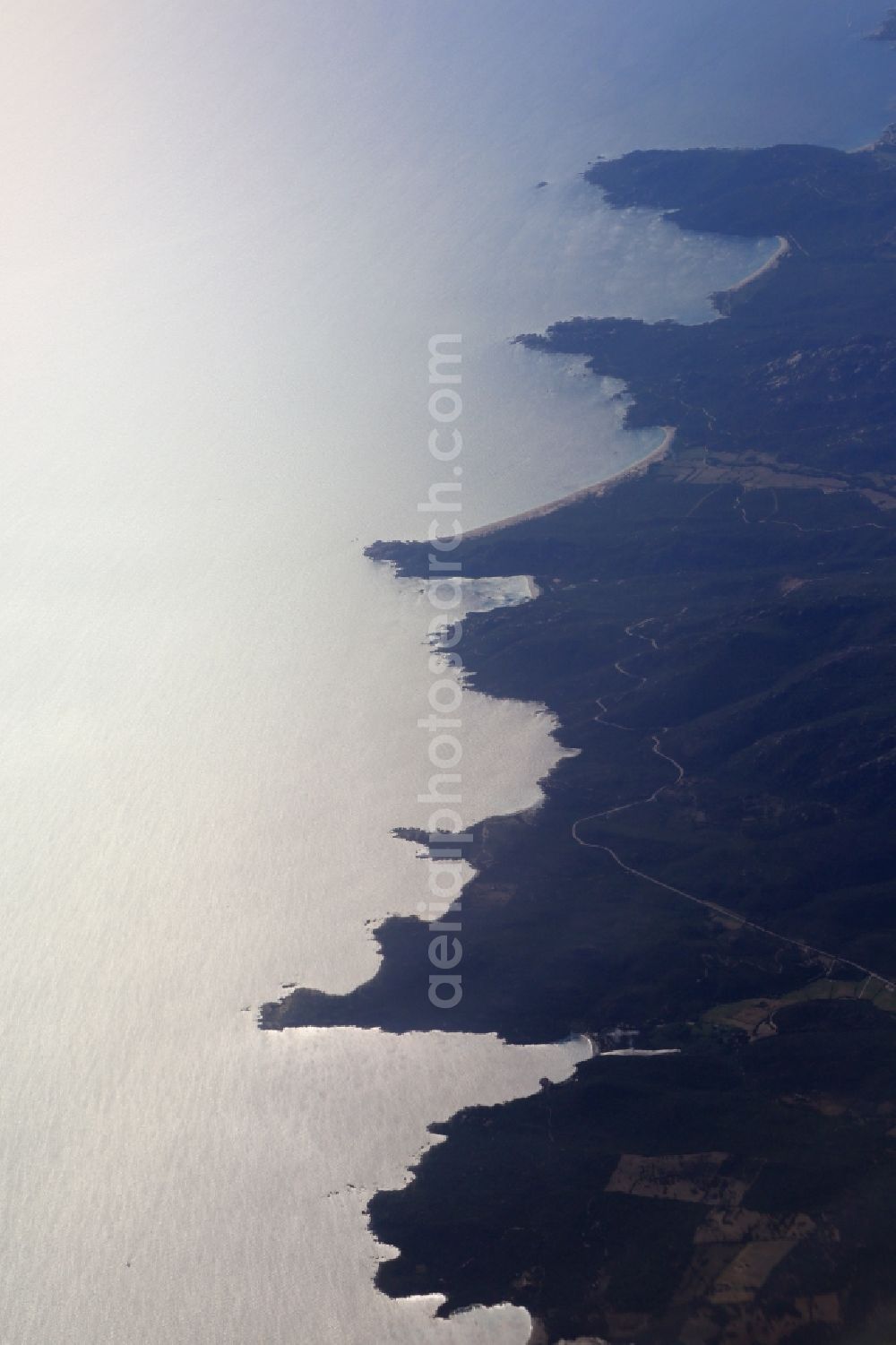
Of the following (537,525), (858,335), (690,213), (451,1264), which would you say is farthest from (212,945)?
(690,213)

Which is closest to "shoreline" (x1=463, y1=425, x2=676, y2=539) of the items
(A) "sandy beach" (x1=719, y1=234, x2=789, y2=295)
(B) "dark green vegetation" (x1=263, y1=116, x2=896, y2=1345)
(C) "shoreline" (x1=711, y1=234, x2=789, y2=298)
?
(B) "dark green vegetation" (x1=263, y1=116, x2=896, y2=1345)

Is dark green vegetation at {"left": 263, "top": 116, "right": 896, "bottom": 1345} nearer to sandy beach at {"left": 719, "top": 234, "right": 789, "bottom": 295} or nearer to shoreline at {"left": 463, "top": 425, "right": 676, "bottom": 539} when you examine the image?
shoreline at {"left": 463, "top": 425, "right": 676, "bottom": 539}

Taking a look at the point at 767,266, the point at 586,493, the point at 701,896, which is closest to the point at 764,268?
the point at 767,266

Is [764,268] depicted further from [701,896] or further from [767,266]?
[701,896]

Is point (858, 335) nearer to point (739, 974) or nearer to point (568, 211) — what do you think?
point (568, 211)

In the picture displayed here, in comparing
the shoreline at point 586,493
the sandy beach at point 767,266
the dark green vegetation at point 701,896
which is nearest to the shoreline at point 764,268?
the sandy beach at point 767,266

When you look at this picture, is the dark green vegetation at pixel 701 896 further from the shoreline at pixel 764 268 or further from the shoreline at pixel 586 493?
the shoreline at pixel 764 268

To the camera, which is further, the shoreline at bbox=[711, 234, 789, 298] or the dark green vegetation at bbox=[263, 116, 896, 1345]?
the shoreline at bbox=[711, 234, 789, 298]
